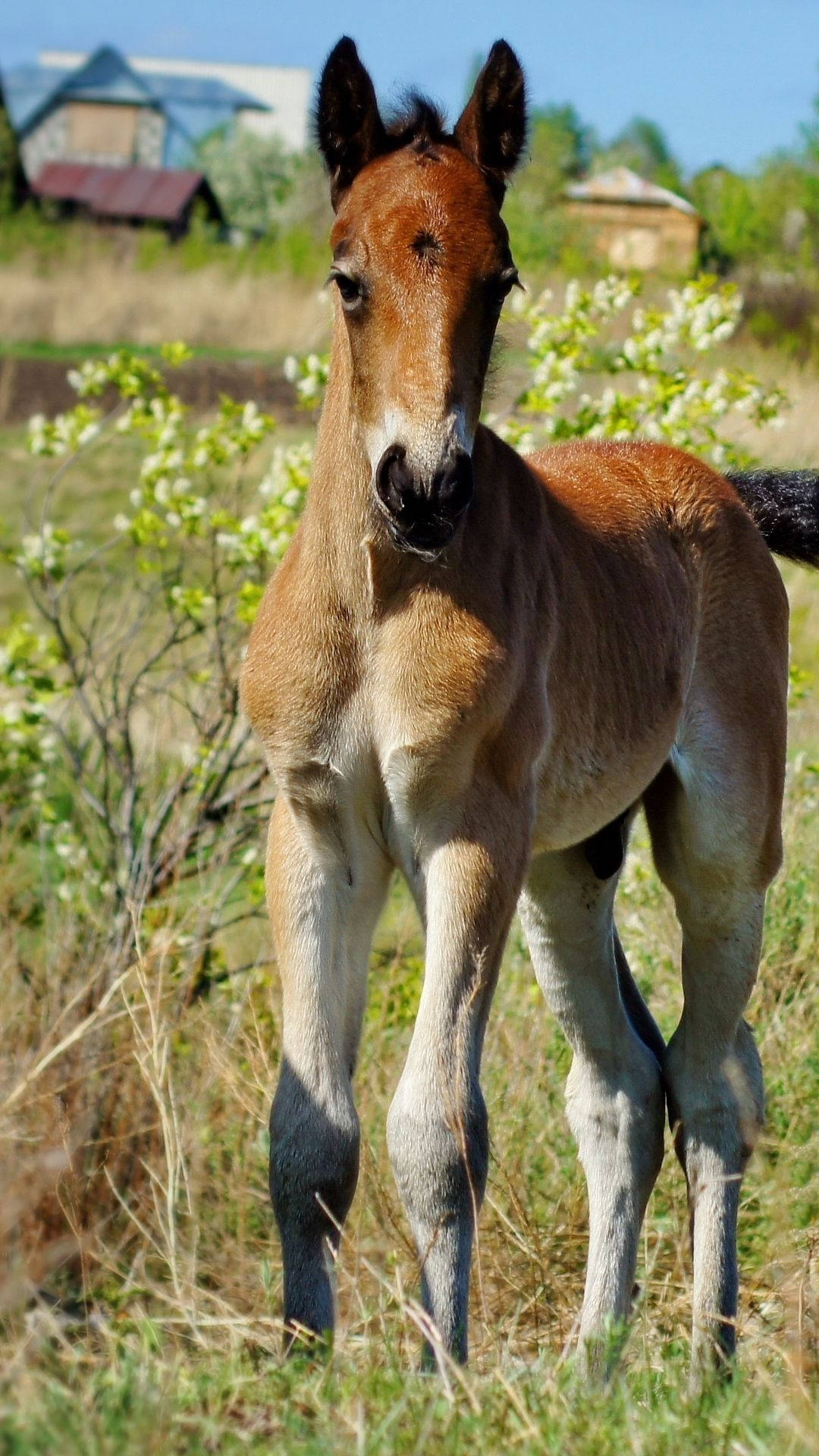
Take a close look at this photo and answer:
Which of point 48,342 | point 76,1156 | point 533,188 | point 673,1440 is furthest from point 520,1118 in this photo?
point 48,342

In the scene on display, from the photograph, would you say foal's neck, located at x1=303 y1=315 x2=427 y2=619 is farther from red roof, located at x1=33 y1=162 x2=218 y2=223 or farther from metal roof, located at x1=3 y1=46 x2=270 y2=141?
metal roof, located at x1=3 y1=46 x2=270 y2=141

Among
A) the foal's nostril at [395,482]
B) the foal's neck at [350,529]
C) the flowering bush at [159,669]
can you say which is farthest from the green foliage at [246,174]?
the foal's nostril at [395,482]

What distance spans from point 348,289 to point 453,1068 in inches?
65.3

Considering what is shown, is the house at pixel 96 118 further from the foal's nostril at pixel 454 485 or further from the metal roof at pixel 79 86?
the foal's nostril at pixel 454 485

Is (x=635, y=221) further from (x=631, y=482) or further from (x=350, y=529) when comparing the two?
(x=350, y=529)

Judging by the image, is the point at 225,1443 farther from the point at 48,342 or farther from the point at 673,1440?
the point at 48,342

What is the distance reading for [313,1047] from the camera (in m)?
3.70

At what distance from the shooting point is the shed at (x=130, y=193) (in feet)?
166

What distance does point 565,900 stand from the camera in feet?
15.3

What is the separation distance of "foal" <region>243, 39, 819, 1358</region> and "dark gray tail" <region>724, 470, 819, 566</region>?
0.74 meters

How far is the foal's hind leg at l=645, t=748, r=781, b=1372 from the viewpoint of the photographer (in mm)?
4531

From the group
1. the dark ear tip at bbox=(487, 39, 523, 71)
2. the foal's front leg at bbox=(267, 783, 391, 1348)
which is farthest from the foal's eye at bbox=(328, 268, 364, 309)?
the foal's front leg at bbox=(267, 783, 391, 1348)

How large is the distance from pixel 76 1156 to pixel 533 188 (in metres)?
24.4

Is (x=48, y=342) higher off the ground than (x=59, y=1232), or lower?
higher
